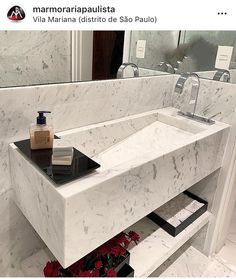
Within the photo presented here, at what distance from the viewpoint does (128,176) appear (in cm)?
81

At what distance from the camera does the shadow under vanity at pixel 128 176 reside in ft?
2.43

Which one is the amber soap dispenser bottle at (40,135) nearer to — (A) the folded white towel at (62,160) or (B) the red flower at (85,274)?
(A) the folded white towel at (62,160)

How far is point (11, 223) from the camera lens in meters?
1.05

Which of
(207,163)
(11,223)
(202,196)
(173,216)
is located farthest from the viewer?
(202,196)

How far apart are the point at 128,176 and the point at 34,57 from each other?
1.98 ft

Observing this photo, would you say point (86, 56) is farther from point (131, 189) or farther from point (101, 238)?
point (101, 238)

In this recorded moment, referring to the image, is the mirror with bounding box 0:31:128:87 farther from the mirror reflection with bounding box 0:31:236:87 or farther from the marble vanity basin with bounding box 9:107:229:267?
the marble vanity basin with bounding box 9:107:229:267

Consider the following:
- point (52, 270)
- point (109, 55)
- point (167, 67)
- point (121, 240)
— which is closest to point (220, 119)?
point (167, 67)

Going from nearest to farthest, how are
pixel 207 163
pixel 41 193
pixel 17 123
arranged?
pixel 41 193 < pixel 17 123 < pixel 207 163

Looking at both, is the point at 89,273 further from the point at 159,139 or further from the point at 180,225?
the point at 159,139
